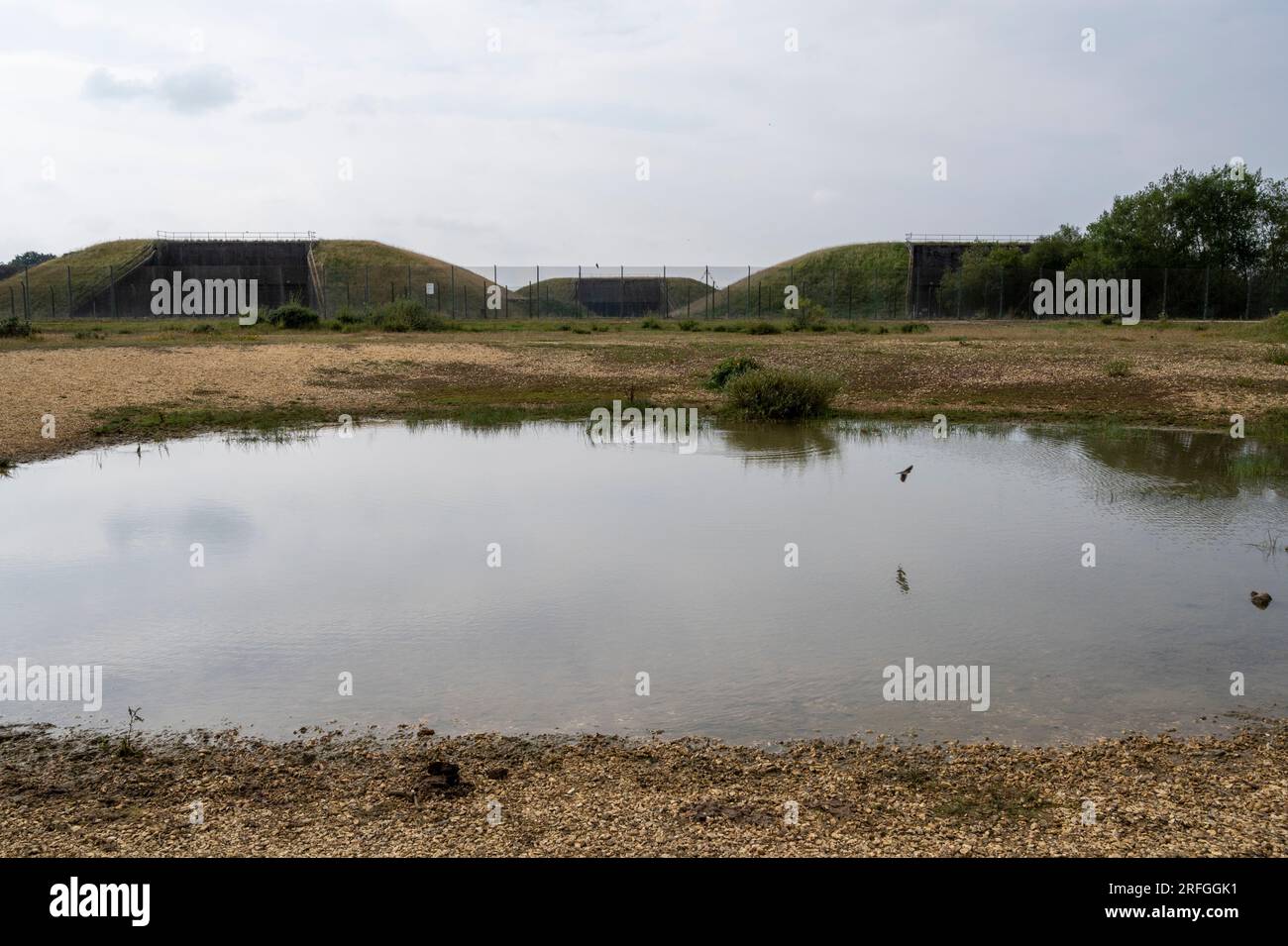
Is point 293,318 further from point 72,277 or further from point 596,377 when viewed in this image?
point 72,277

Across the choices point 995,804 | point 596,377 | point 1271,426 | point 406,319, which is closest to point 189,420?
point 596,377

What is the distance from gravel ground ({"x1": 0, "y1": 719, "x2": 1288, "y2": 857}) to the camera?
4.97 meters

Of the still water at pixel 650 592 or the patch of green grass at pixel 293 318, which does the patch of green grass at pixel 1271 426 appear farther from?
the patch of green grass at pixel 293 318

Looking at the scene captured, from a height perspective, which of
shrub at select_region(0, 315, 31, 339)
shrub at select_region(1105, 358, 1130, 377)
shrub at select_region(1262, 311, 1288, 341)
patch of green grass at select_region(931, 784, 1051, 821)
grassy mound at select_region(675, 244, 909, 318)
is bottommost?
patch of green grass at select_region(931, 784, 1051, 821)

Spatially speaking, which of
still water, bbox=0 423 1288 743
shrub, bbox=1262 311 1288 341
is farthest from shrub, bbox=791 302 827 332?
still water, bbox=0 423 1288 743

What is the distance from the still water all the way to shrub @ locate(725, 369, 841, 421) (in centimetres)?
496

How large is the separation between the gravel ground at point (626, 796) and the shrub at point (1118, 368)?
19.5 m

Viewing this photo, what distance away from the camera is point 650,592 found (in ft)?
30.5

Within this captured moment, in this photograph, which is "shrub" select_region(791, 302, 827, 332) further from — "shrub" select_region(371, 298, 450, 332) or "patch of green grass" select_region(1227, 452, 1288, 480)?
"patch of green grass" select_region(1227, 452, 1288, 480)

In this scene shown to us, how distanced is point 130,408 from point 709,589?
15.7 m

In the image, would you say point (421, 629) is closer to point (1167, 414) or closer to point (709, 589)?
point (709, 589)

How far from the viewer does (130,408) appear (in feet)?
69.4
